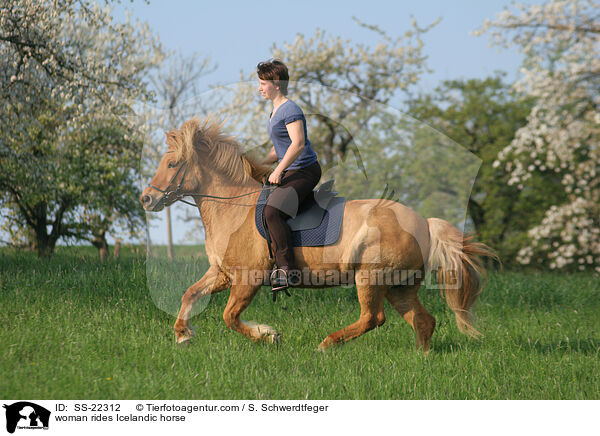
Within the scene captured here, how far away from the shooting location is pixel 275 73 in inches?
188

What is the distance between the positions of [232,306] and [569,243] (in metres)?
12.2

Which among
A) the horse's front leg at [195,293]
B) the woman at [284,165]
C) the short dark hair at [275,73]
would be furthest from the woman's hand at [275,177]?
the horse's front leg at [195,293]

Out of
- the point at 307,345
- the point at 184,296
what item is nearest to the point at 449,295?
the point at 307,345

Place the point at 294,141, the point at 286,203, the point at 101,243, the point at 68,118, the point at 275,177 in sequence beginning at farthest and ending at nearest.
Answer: the point at 101,243 < the point at 68,118 < the point at 286,203 < the point at 275,177 < the point at 294,141

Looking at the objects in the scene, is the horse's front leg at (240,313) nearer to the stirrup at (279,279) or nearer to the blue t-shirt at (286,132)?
the stirrup at (279,279)

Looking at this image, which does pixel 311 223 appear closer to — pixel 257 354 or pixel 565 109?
pixel 257 354

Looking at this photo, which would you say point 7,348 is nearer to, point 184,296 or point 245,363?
A: point 184,296

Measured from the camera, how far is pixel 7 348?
5.03 m

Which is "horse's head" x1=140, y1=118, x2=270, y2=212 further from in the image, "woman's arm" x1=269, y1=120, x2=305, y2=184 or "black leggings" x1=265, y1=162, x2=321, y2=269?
"woman's arm" x1=269, y1=120, x2=305, y2=184

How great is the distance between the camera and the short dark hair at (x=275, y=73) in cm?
479

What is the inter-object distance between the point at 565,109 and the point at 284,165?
1036 centimetres

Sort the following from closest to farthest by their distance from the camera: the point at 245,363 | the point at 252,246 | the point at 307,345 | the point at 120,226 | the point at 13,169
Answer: the point at 245,363
the point at 252,246
the point at 307,345
the point at 13,169
the point at 120,226

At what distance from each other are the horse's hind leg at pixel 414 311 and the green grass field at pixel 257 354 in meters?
0.20
